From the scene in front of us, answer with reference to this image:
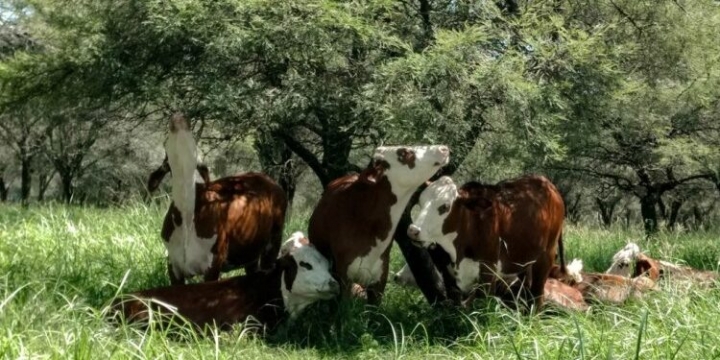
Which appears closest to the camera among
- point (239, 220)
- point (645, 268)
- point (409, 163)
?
point (409, 163)

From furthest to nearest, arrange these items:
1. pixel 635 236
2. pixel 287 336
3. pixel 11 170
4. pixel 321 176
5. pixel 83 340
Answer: pixel 11 170 < pixel 635 236 < pixel 321 176 < pixel 287 336 < pixel 83 340

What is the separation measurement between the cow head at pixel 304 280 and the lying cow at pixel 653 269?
2.99m

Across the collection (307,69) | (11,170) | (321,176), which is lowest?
(11,170)

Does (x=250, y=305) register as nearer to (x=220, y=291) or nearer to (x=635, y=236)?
(x=220, y=291)

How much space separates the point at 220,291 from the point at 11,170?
3232 cm

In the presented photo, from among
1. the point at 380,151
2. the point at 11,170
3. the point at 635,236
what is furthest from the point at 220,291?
the point at 11,170

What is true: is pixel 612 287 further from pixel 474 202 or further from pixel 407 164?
pixel 407 164

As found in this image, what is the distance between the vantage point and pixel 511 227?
24.3 feet

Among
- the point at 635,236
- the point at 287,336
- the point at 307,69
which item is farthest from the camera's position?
the point at 635,236

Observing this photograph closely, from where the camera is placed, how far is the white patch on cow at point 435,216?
6.93 metres

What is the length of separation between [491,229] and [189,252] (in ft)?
8.51

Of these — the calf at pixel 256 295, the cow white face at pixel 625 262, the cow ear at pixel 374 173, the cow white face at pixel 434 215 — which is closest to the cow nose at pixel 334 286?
the calf at pixel 256 295

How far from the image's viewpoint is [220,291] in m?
7.12

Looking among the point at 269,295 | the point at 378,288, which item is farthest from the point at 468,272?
the point at 269,295
